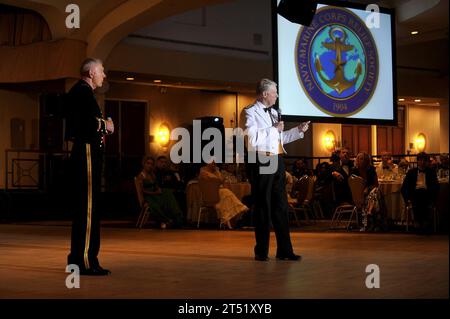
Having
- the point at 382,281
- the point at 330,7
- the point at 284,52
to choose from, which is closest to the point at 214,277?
the point at 382,281

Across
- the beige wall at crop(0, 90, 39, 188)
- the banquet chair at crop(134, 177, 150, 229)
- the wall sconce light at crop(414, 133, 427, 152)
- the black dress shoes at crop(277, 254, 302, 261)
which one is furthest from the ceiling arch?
the wall sconce light at crop(414, 133, 427, 152)

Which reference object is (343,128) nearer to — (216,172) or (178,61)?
(178,61)

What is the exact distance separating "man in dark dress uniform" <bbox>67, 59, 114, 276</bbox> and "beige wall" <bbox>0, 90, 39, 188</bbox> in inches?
417

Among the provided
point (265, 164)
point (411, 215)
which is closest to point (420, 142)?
point (411, 215)

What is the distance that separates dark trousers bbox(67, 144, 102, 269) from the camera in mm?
4879

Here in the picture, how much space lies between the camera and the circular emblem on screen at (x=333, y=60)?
7.24 metres

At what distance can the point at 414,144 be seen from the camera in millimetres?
21719

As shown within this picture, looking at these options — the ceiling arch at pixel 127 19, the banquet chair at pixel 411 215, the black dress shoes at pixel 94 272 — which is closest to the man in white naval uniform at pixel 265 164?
Result: the black dress shoes at pixel 94 272

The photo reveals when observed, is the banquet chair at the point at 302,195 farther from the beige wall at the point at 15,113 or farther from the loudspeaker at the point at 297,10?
the beige wall at the point at 15,113

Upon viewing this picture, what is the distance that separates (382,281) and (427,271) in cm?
73

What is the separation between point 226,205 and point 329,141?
8.99 meters

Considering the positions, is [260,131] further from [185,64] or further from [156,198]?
[185,64]

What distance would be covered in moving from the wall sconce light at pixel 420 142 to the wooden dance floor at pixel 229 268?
1391cm

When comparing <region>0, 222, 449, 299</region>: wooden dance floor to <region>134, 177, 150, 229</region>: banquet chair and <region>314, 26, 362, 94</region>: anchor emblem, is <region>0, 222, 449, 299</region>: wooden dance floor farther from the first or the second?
<region>134, 177, 150, 229</region>: banquet chair
